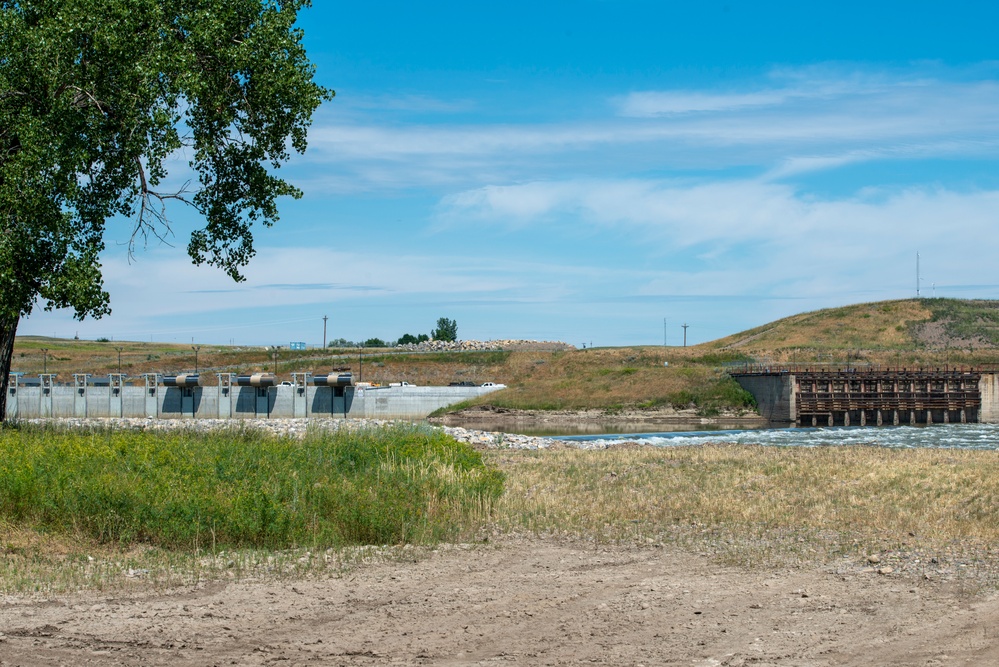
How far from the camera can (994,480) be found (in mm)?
20531

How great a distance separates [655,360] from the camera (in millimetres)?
91375

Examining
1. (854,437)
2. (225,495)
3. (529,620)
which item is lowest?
(854,437)

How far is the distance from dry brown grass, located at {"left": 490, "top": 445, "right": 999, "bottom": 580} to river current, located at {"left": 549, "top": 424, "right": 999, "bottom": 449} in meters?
19.7

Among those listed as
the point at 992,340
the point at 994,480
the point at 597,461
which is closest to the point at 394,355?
the point at 992,340

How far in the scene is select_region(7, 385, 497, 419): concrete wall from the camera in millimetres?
72562

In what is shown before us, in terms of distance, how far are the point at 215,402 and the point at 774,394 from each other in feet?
135

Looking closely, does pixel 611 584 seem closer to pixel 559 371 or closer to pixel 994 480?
pixel 994 480

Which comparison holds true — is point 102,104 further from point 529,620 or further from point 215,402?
point 215,402

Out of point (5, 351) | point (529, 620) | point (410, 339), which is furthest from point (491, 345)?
point (529, 620)

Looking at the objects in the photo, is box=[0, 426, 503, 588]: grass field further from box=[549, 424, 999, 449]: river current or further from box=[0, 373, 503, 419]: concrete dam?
box=[0, 373, 503, 419]: concrete dam

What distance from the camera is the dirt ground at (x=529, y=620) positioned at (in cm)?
875

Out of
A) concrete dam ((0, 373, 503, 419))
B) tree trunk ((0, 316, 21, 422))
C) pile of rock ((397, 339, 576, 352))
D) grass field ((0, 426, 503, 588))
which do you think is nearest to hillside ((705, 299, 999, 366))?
pile of rock ((397, 339, 576, 352))

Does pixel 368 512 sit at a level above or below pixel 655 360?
below

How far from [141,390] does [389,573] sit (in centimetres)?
6724
